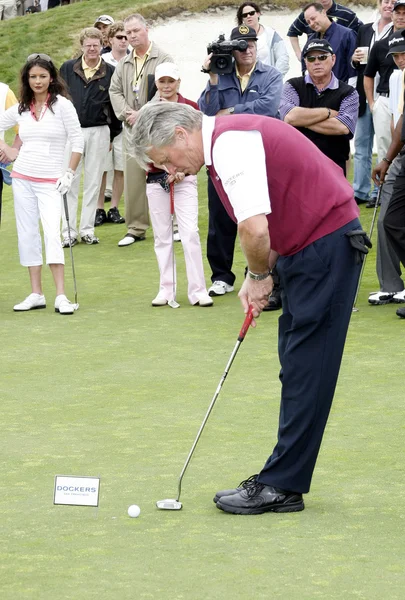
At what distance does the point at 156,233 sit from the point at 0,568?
19.1 ft

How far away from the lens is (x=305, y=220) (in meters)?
4.59

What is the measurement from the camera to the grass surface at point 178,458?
4047 mm

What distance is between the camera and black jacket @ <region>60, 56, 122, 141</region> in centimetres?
1263

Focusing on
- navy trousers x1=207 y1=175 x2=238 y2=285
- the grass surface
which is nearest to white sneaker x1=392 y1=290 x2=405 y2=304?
the grass surface

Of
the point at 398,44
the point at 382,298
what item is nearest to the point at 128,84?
the point at 398,44

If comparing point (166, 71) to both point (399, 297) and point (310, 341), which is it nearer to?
point (399, 297)

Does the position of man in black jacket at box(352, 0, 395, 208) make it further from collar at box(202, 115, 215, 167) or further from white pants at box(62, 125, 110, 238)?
collar at box(202, 115, 215, 167)

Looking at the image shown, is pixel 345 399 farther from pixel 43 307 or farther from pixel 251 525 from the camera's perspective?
pixel 43 307

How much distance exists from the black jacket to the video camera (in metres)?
3.12

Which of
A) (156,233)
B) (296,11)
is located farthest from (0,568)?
(296,11)

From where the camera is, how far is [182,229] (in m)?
9.70

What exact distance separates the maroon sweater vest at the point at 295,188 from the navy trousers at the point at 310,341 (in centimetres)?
6

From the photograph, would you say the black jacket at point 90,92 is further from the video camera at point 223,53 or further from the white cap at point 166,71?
the video camera at point 223,53

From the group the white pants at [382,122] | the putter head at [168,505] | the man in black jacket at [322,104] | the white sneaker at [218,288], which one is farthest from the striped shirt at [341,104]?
the putter head at [168,505]
